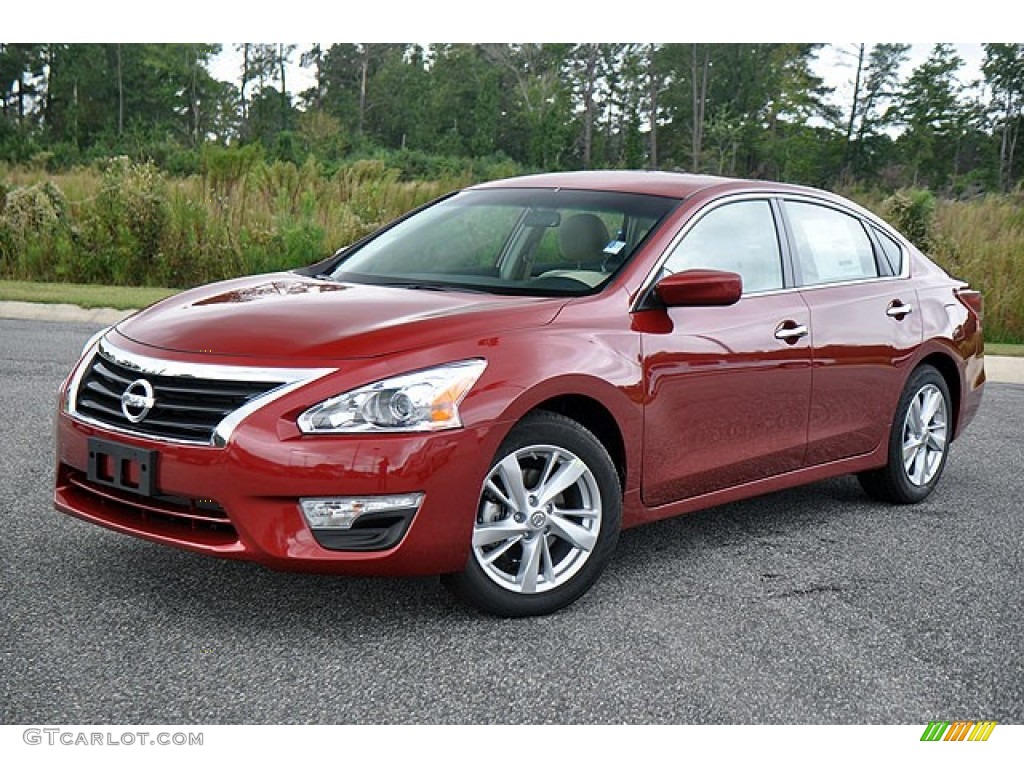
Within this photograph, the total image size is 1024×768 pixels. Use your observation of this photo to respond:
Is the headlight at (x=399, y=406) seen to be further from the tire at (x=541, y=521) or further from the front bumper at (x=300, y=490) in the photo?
the tire at (x=541, y=521)

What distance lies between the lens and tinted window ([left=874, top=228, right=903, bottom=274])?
6895 mm

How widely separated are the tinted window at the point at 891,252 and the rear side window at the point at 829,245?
0.47ft

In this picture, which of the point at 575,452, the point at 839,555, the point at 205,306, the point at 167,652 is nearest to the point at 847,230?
the point at 839,555

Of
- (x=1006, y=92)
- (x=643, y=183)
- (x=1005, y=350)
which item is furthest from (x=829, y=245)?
(x=1006, y=92)

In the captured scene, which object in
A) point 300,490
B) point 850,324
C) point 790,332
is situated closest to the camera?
point 300,490

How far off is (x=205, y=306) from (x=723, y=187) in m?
2.30

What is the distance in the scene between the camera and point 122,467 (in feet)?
15.0

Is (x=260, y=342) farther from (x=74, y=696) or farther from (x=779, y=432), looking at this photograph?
(x=779, y=432)

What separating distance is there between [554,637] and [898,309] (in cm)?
297

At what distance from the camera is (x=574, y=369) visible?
15.8 feet

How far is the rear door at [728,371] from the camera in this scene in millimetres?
5246

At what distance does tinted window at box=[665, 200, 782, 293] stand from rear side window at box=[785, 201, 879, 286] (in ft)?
0.68
